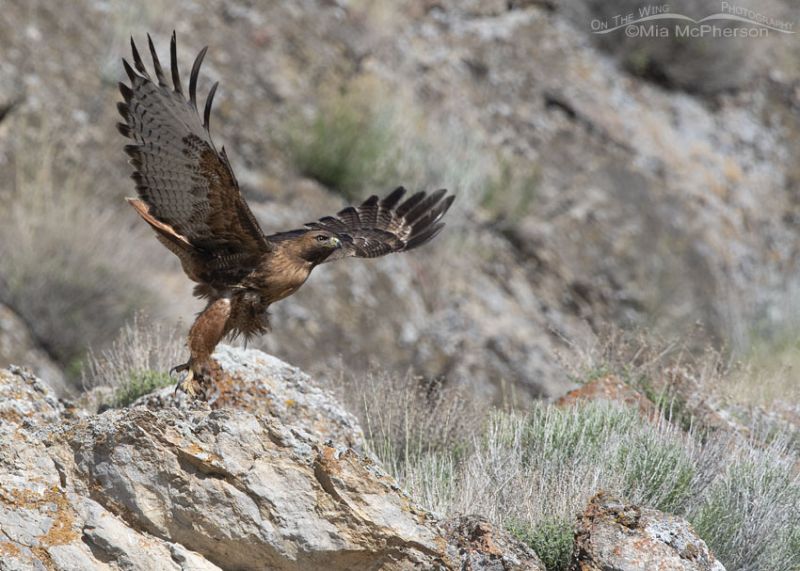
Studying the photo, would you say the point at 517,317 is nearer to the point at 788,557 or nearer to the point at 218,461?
the point at 788,557

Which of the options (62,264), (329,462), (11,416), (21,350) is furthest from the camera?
(62,264)

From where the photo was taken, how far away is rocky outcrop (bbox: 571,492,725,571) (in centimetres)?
457

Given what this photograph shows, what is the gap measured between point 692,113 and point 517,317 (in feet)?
17.0

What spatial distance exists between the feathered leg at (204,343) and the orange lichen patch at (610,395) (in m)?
2.09

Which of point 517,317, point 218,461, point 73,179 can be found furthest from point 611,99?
point 218,461

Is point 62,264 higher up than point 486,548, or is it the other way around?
point 486,548

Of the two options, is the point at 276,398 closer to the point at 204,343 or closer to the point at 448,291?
the point at 204,343

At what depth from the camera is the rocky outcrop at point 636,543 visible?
4.57 metres

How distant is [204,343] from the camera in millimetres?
6230

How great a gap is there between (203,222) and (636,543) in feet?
→ 9.86

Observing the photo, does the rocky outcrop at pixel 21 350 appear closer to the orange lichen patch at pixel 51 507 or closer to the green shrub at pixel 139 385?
the green shrub at pixel 139 385

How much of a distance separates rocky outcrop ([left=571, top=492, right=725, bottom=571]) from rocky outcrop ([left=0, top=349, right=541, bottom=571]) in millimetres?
270

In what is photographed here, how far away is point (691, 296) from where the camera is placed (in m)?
14.3

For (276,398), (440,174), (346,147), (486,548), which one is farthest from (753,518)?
(440,174)
